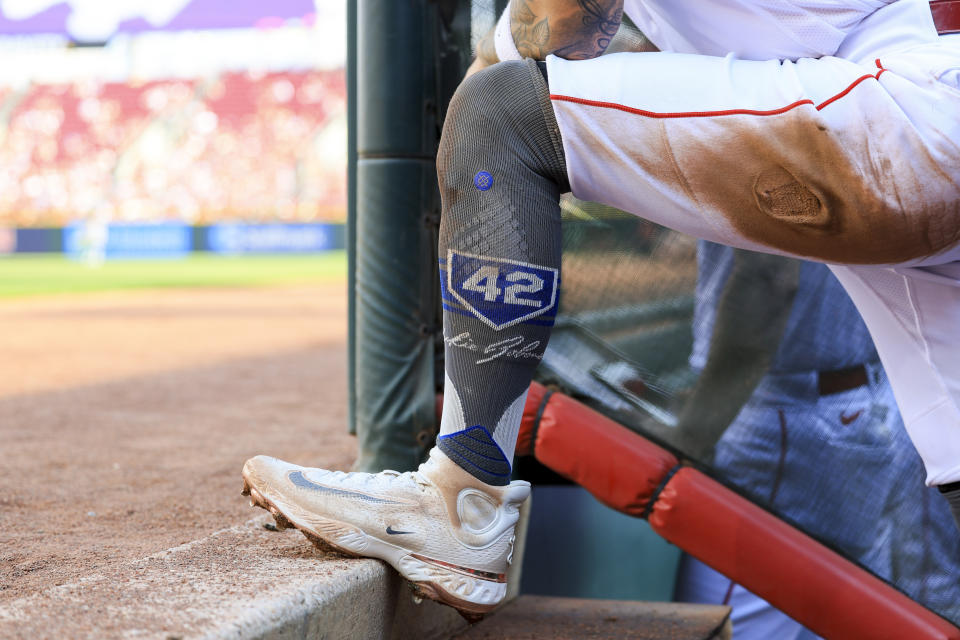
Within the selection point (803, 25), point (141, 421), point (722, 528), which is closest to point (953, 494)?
point (722, 528)

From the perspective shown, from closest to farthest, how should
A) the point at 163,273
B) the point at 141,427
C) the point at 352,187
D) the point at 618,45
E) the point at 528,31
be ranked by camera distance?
the point at 528,31 → the point at 618,45 → the point at 352,187 → the point at 141,427 → the point at 163,273

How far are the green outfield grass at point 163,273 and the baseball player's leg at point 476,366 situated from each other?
937cm

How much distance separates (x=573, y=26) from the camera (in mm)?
1022

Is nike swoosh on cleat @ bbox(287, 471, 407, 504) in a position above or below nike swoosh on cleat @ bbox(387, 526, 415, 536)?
above

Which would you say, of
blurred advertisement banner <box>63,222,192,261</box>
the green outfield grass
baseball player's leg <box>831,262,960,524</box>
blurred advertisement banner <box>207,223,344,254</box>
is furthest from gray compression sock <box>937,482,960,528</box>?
blurred advertisement banner <box>63,222,192,261</box>

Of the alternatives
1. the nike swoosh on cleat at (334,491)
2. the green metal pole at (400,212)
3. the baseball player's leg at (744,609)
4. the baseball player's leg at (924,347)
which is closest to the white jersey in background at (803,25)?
the baseball player's leg at (924,347)

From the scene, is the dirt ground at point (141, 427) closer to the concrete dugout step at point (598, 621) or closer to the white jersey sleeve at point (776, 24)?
the concrete dugout step at point (598, 621)

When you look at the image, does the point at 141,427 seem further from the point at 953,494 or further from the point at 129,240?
the point at 129,240

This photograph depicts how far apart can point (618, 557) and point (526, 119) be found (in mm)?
1271

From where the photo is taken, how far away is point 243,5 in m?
10.7

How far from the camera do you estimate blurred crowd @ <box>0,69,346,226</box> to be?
64.0 feet

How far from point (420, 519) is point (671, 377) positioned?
669 mm

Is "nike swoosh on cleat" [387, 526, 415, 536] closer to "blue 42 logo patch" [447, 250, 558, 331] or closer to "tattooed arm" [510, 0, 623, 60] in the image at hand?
"blue 42 logo patch" [447, 250, 558, 331]

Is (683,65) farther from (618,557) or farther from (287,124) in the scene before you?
(287,124)
